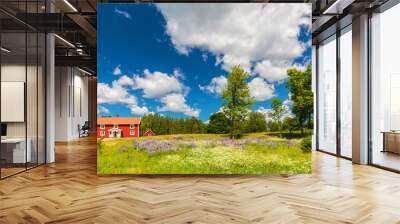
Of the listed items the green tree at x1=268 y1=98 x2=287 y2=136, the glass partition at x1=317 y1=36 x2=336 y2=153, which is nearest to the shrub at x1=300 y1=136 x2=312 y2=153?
the green tree at x1=268 y1=98 x2=287 y2=136

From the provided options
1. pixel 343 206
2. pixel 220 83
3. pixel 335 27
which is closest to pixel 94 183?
pixel 220 83

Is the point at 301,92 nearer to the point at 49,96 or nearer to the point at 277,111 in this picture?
the point at 277,111

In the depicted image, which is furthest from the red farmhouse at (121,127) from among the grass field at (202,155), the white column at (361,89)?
the white column at (361,89)

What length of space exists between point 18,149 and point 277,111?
15.1 feet

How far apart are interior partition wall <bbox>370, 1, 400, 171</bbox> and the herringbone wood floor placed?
606 millimetres

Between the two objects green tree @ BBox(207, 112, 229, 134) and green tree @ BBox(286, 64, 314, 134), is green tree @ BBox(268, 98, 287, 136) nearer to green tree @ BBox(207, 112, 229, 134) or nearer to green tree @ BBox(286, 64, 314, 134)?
green tree @ BBox(286, 64, 314, 134)

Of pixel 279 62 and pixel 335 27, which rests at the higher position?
pixel 335 27

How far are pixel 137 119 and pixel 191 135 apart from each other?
0.96 m

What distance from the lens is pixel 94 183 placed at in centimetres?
550

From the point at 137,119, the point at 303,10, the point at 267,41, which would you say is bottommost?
the point at 137,119

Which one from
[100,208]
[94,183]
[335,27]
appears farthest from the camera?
[335,27]

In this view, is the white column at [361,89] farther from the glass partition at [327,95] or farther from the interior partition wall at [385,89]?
the glass partition at [327,95]

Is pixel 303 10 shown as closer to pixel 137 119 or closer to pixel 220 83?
pixel 220 83

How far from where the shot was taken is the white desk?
593 cm
